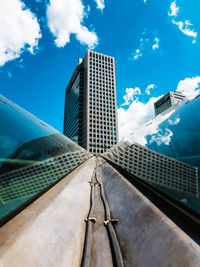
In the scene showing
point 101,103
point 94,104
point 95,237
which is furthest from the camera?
point 101,103

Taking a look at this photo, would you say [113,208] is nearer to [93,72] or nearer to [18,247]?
[18,247]

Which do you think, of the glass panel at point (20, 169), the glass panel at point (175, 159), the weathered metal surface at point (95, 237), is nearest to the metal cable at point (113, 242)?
the weathered metal surface at point (95, 237)

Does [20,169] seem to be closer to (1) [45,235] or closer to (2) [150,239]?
(1) [45,235]

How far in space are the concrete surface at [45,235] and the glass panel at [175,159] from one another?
0.91m

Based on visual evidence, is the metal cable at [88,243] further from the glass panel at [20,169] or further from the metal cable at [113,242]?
the glass panel at [20,169]

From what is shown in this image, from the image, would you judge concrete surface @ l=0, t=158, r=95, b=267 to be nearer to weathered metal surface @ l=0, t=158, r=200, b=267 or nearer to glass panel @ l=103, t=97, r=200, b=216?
weathered metal surface @ l=0, t=158, r=200, b=267

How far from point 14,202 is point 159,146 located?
5.91 feet

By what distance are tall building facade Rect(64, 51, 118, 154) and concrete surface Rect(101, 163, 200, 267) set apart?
74298 mm

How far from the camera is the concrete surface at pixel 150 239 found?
0.85 meters

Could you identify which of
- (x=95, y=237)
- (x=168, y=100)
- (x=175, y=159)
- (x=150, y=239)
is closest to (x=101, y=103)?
(x=168, y=100)

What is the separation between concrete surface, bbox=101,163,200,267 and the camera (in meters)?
0.85

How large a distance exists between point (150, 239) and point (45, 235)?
832mm

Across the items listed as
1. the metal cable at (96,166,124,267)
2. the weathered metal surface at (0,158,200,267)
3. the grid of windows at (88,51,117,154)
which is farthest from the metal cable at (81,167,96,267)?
the grid of windows at (88,51,117,154)

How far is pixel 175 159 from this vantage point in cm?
166
